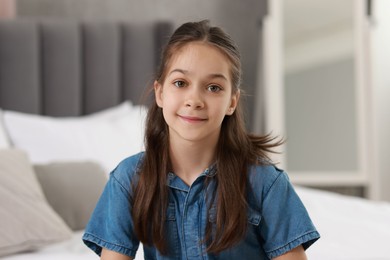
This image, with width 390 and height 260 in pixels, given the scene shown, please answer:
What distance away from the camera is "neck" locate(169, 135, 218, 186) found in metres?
1.35

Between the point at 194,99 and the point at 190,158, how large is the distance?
0.54 ft

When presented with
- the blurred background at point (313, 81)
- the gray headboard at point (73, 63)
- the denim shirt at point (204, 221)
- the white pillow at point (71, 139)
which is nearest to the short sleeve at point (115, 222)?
the denim shirt at point (204, 221)

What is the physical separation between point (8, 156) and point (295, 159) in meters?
2.15

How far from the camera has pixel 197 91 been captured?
125 centimetres

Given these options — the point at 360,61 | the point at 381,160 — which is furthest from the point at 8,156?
the point at 381,160

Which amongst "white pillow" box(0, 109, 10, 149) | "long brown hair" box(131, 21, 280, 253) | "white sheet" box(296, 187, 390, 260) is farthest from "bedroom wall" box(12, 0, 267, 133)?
"long brown hair" box(131, 21, 280, 253)

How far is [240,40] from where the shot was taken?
12.3 feet

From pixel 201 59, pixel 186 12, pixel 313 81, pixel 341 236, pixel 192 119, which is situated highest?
pixel 186 12

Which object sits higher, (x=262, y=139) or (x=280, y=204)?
(x=262, y=139)

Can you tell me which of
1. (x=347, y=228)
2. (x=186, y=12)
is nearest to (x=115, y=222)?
(x=347, y=228)

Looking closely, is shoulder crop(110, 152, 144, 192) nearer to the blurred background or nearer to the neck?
the neck

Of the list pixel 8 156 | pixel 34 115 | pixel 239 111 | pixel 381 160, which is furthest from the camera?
pixel 381 160

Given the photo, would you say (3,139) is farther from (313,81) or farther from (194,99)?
(313,81)

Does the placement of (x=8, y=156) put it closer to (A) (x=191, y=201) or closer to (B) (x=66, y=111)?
(A) (x=191, y=201)
